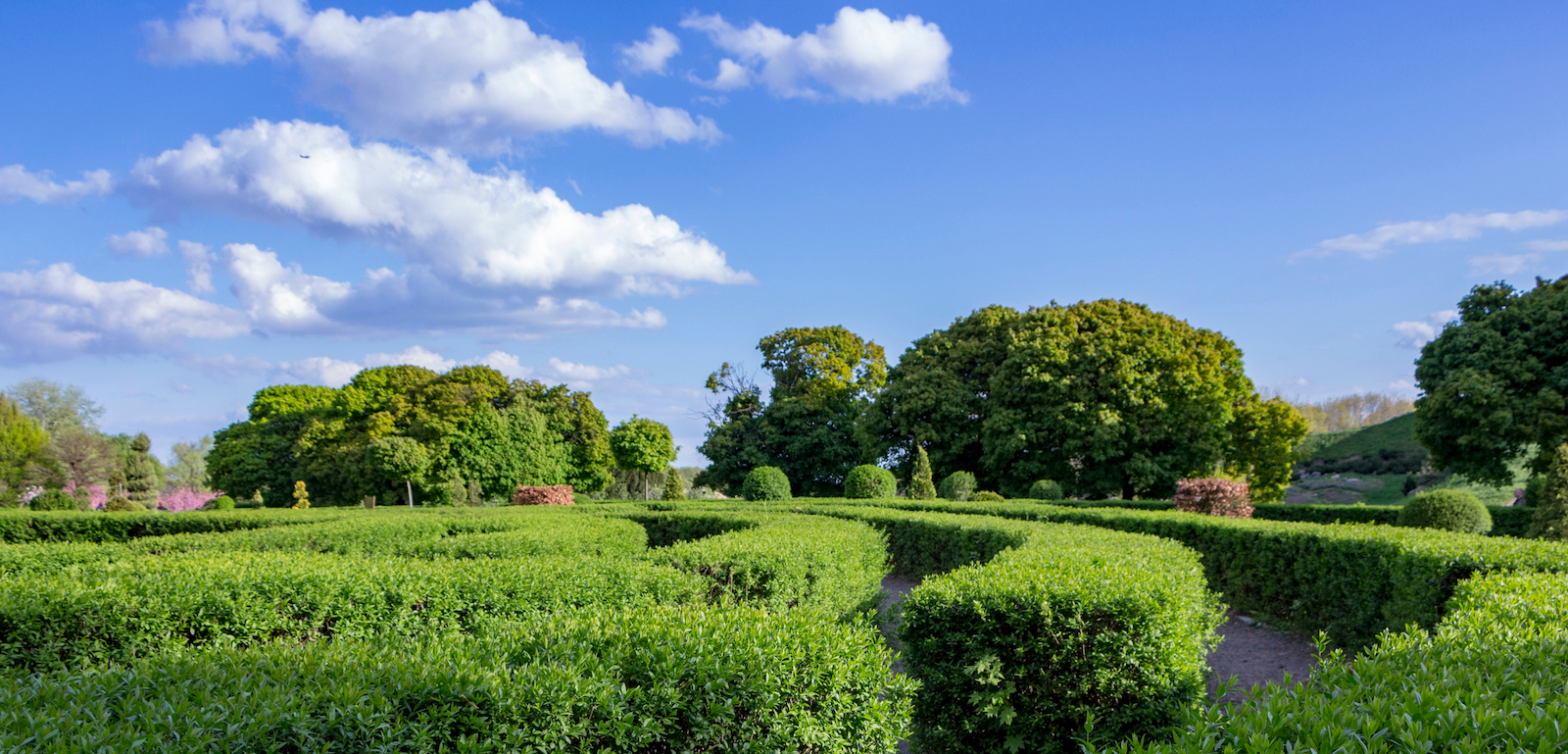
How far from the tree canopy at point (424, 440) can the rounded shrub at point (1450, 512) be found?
3050 centimetres

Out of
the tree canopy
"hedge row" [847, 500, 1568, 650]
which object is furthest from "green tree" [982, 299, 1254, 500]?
the tree canopy

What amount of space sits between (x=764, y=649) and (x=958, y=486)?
21901 mm

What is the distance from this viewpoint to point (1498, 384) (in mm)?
20266

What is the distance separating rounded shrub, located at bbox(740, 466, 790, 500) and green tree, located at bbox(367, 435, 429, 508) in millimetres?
A: 18606

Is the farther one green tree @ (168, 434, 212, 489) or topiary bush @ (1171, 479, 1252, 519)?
green tree @ (168, 434, 212, 489)

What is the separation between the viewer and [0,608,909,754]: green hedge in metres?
2.89

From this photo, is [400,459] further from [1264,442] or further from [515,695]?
[1264,442]

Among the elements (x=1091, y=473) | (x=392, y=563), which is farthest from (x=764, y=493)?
(x=392, y=563)

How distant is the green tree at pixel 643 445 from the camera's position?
111 feet

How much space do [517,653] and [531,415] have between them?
36.4 meters

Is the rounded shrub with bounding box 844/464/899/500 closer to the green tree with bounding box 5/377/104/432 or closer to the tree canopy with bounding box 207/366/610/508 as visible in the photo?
the tree canopy with bounding box 207/366/610/508

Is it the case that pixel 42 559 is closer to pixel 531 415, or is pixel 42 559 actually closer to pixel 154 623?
pixel 154 623

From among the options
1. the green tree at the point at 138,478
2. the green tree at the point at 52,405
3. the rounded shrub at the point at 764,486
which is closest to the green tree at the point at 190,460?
the green tree at the point at 52,405

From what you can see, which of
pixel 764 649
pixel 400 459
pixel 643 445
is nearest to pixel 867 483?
pixel 643 445
